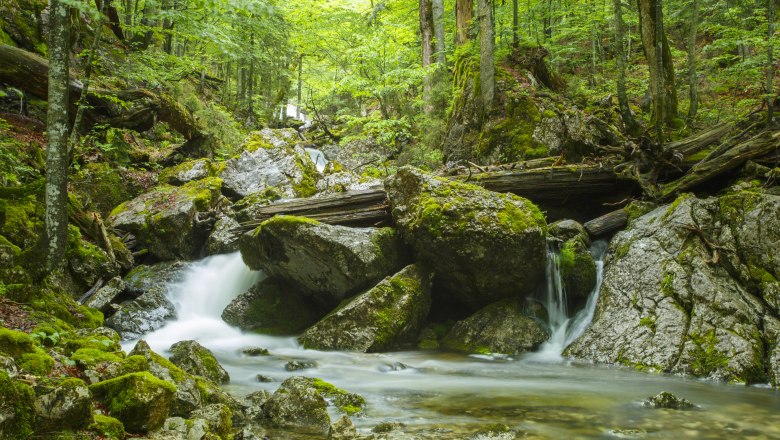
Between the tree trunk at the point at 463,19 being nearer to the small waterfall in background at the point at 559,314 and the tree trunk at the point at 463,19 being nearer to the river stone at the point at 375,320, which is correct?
the small waterfall in background at the point at 559,314

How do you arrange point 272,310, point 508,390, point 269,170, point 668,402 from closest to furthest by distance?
point 668,402, point 508,390, point 272,310, point 269,170

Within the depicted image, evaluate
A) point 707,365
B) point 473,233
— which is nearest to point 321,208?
point 473,233

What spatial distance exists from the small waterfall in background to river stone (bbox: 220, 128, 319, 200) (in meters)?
7.70

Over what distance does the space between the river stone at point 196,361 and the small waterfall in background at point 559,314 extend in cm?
512

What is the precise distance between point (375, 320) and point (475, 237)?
2.28 meters

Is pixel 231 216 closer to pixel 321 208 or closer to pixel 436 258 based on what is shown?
pixel 321 208

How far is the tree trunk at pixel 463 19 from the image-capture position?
16892 millimetres

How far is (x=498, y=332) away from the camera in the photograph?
9.12 m

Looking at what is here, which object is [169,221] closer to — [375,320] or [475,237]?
[375,320]

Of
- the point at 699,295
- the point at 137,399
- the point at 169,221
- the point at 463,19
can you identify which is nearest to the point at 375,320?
the point at 699,295

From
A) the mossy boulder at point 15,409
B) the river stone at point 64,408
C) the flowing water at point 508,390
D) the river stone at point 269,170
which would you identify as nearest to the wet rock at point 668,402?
the flowing water at point 508,390

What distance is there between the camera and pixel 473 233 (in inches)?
346

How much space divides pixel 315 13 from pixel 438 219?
1515 cm

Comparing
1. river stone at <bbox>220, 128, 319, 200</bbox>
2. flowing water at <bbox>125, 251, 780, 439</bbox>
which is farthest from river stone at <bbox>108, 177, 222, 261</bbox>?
A: flowing water at <bbox>125, 251, 780, 439</bbox>
